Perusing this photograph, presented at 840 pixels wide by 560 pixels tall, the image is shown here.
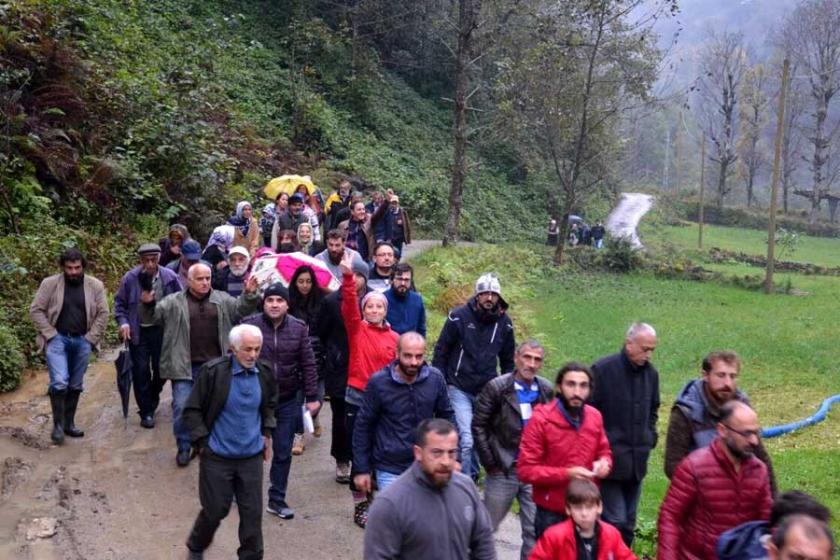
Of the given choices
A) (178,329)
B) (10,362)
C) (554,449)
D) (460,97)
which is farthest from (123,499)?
(460,97)

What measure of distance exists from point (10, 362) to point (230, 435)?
5.20 meters

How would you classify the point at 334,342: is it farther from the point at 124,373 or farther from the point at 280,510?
the point at 124,373

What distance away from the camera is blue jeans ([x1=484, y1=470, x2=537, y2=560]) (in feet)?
19.0

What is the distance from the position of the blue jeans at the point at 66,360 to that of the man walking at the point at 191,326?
1.18m

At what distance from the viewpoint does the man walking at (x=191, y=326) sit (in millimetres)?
7691

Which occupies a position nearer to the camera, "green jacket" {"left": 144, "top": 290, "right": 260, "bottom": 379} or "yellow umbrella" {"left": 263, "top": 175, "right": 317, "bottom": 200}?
"green jacket" {"left": 144, "top": 290, "right": 260, "bottom": 379}

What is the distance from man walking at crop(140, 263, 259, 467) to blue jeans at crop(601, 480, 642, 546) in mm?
3728

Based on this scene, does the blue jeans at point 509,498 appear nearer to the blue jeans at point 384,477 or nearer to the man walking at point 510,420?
the man walking at point 510,420

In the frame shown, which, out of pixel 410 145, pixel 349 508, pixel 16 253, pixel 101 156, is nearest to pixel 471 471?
pixel 349 508

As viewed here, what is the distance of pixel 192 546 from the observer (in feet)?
19.5

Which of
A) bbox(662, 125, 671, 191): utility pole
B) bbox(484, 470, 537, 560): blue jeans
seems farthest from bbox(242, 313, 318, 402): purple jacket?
bbox(662, 125, 671, 191): utility pole

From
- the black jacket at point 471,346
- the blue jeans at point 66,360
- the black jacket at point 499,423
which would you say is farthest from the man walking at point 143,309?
the black jacket at point 499,423

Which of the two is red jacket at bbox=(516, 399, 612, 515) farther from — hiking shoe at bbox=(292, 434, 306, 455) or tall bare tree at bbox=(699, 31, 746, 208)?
tall bare tree at bbox=(699, 31, 746, 208)

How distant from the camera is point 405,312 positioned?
7660 millimetres
